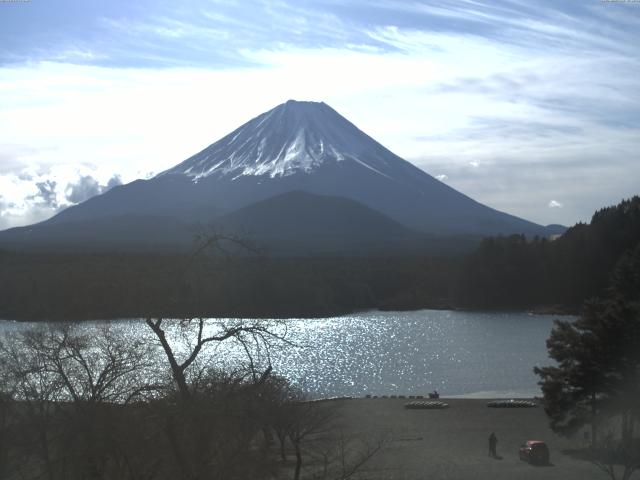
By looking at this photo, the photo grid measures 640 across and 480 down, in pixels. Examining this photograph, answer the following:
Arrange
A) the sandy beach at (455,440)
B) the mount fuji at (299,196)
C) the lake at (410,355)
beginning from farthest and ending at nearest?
the mount fuji at (299,196) < the lake at (410,355) < the sandy beach at (455,440)

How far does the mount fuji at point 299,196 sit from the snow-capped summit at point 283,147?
12cm

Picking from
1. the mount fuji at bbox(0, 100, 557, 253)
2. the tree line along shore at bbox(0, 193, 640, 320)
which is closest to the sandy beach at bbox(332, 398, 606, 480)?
the tree line along shore at bbox(0, 193, 640, 320)

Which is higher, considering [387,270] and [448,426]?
[387,270]

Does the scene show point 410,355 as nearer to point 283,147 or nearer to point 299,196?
point 299,196

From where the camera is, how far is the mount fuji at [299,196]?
277 ft

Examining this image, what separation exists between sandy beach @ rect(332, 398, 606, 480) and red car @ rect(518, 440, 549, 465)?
0.52 ft

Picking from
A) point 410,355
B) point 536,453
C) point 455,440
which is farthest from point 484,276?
point 536,453

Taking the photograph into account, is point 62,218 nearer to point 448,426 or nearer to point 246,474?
point 448,426

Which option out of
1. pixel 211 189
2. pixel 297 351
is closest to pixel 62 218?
pixel 211 189

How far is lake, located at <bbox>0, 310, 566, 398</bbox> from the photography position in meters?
22.9

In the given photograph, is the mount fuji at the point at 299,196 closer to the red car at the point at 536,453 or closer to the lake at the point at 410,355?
the lake at the point at 410,355

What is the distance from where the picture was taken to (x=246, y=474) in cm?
512

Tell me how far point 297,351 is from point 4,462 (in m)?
25.2

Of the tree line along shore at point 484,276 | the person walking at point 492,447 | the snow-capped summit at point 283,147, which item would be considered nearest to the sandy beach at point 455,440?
the person walking at point 492,447
